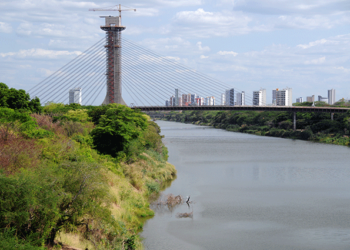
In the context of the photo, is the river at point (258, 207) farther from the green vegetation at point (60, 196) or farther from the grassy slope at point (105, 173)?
the green vegetation at point (60, 196)

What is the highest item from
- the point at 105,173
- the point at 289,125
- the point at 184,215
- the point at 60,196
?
the point at 289,125

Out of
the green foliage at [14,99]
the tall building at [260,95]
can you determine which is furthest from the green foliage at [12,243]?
the tall building at [260,95]

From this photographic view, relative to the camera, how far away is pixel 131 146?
23078mm

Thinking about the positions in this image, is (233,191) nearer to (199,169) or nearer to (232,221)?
(232,221)

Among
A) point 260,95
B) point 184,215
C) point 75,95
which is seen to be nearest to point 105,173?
point 184,215

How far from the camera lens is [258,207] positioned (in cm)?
1825

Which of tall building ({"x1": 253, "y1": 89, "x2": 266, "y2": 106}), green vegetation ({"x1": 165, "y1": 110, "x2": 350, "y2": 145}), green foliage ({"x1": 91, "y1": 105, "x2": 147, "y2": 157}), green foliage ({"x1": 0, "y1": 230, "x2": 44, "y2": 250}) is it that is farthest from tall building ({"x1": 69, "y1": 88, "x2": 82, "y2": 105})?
tall building ({"x1": 253, "y1": 89, "x2": 266, "y2": 106})

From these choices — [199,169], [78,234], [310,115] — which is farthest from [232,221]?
[310,115]

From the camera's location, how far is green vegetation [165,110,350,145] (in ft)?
177

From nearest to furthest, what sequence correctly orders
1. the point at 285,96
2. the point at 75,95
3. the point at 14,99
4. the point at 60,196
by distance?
the point at 60,196, the point at 14,99, the point at 75,95, the point at 285,96

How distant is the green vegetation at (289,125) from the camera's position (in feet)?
177

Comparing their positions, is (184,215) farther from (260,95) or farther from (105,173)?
(260,95)

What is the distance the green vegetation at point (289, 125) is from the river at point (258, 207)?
21.9 metres

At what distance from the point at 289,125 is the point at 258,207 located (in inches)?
1889
